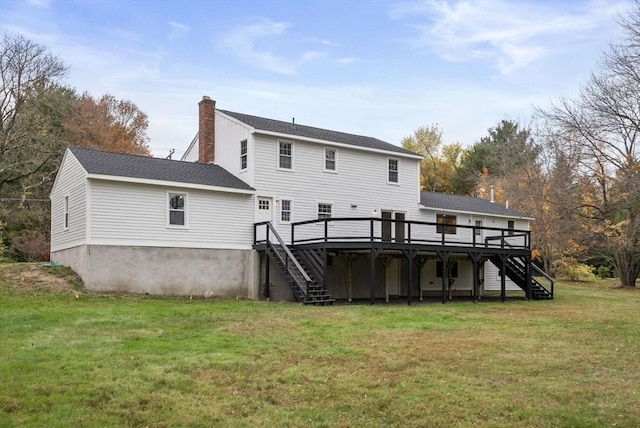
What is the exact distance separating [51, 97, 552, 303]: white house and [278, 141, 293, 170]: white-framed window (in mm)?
41

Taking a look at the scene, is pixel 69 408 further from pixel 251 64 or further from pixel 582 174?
pixel 582 174

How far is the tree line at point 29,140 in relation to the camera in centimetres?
3130

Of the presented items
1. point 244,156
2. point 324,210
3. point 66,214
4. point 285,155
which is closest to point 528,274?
point 324,210

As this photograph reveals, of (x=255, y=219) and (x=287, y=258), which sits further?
(x=255, y=219)

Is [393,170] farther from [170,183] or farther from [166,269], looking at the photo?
[166,269]

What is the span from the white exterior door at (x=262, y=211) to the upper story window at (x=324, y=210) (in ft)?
7.49

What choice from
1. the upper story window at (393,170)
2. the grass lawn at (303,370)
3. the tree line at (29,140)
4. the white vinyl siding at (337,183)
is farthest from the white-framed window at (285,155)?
the tree line at (29,140)

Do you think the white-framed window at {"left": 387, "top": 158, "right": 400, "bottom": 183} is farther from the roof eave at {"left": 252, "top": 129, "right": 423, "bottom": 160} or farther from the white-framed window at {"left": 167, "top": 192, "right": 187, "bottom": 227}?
the white-framed window at {"left": 167, "top": 192, "right": 187, "bottom": 227}

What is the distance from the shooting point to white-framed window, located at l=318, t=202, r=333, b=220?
23.1m

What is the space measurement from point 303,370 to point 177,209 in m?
12.4

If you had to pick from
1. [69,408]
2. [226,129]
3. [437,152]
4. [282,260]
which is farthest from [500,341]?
[437,152]

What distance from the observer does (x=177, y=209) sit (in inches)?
776

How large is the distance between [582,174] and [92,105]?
32.7 metres

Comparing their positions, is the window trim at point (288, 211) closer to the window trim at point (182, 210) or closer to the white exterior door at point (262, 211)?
the white exterior door at point (262, 211)
